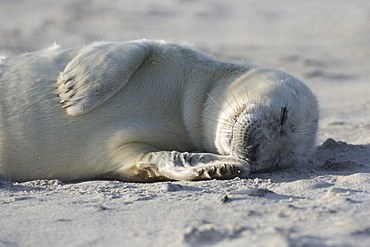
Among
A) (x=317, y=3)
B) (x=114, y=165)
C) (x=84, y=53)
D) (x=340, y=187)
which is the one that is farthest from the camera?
(x=317, y=3)

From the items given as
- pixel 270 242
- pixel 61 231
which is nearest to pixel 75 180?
pixel 61 231

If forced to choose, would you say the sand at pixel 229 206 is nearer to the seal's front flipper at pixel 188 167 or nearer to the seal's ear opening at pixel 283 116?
the seal's front flipper at pixel 188 167

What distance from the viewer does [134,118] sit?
368cm

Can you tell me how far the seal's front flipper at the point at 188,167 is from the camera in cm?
319

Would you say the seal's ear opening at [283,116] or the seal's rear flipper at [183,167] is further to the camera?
the seal's ear opening at [283,116]

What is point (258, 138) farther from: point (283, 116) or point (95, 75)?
point (95, 75)

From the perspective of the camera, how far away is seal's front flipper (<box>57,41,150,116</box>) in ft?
11.9

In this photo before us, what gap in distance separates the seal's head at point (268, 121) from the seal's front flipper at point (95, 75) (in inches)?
28.8

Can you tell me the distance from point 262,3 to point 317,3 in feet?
3.91

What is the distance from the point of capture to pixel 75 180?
3600 mm

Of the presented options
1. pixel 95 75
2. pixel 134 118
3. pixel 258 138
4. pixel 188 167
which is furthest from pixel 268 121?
pixel 95 75

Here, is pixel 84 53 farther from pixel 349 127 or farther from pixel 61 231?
pixel 349 127

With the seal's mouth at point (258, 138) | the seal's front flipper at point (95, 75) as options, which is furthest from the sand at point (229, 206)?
the seal's front flipper at point (95, 75)

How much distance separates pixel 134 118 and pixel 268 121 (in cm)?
91
